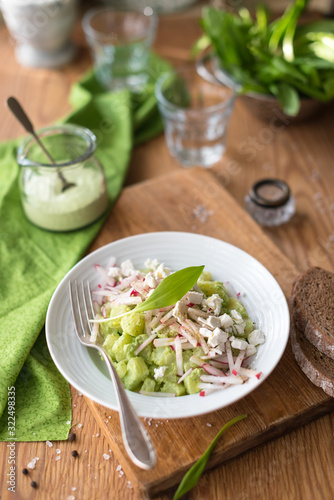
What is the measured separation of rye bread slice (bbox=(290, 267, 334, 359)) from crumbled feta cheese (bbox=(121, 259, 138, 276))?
1.71 feet

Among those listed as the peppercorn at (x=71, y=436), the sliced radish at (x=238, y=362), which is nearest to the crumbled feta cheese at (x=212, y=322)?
the sliced radish at (x=238, y=362)

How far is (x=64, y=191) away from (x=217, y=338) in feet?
2.99

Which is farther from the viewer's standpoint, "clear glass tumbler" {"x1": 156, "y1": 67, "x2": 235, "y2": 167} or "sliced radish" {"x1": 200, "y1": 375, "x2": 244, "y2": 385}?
"clear glass tumbler" {"x1": 156, "y1": 67, "x2": 235, "y2": 167}

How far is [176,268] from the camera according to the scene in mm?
1789

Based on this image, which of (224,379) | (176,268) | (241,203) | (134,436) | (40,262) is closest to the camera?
(134,436)

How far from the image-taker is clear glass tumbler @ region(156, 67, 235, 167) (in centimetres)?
236

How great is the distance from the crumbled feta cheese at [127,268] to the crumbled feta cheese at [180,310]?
26 centimetres

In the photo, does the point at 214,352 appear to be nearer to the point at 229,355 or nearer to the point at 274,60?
the point at 229,355

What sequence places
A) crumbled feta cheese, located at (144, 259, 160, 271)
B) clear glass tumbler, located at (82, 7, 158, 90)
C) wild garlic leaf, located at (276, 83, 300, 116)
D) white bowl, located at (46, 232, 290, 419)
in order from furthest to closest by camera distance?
clear glass tumbler, located at (82, 7, 158, 90)
wild garlic leaf, located at (276, 83, 300, 116)
crumbled feta cheese, located at (144, 259, 160, 271)
white bowl, located at (46, 232, 290, 419)

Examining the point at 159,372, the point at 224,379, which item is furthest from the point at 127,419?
the point at 224,379

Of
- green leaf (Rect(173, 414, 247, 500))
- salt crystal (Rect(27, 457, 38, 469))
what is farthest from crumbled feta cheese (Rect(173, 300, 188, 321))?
salt crystal (Rect(27, 457, 38, 469))

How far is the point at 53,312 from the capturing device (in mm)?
1581

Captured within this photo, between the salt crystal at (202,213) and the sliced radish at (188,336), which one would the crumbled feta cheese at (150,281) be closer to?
the sliced radish at (188,336)

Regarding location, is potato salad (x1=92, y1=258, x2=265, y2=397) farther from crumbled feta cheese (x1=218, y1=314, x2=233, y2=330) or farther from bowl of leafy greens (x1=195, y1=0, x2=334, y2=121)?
bowl of leafy greens (x1=195, y1=0, x2=334, y2=121)
